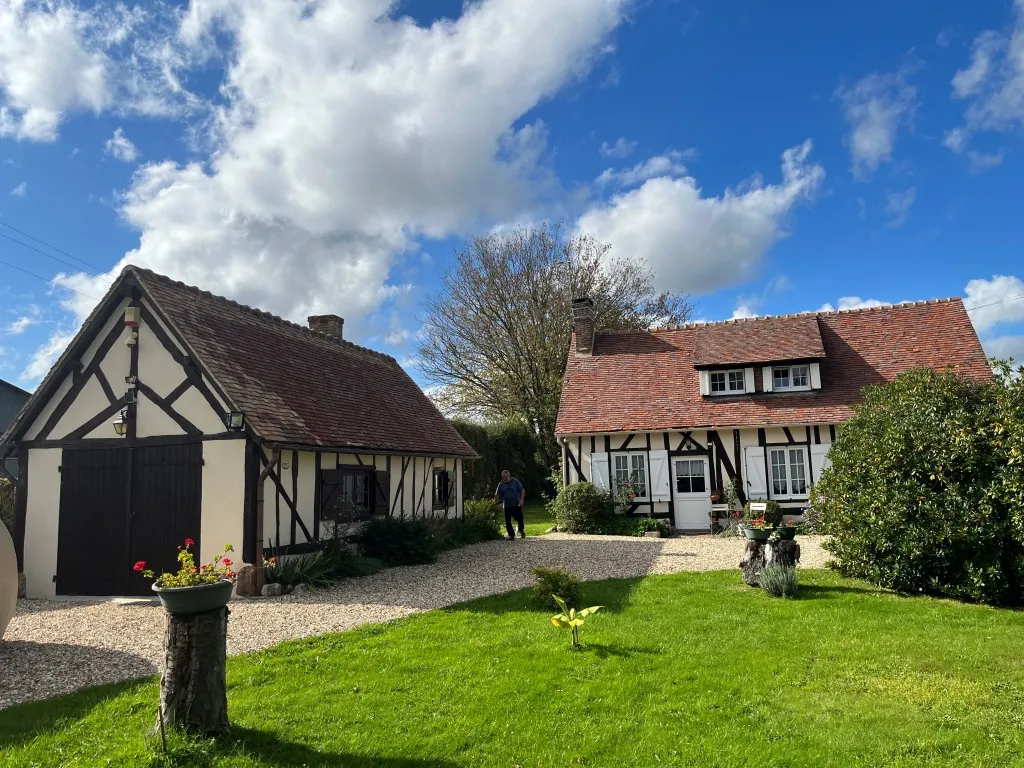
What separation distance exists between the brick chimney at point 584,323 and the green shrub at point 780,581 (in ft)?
41.6

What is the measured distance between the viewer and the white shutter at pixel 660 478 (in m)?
17.1

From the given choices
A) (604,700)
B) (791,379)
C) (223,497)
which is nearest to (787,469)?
(791,379)

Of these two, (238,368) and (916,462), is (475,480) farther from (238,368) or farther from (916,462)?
(916,462)

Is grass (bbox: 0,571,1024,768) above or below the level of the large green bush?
below

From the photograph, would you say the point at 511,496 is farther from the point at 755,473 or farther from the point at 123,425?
the point at 123,425

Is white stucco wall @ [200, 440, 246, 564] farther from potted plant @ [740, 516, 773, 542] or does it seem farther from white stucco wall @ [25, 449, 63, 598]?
potted plant @ [740, 516, 773, 542]

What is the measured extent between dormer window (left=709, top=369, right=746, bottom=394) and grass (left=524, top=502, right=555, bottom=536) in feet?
18.7

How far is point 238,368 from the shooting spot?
Answer: 10.9 meters

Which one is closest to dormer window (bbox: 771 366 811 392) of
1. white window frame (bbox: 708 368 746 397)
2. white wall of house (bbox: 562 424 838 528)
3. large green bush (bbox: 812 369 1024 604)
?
white window frame (bbox: 708 368 746 397)

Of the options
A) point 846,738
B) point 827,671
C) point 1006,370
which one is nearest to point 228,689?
point 846,738

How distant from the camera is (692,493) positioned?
17.0 meters

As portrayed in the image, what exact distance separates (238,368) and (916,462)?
9.68 metres

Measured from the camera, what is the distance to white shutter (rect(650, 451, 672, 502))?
17094mm

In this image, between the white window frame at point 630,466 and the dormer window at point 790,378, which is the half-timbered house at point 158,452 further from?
the dormer window at point 790,378
